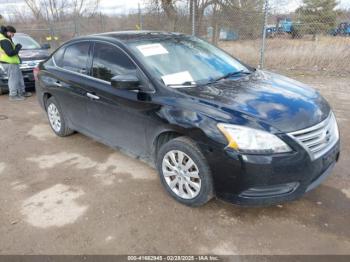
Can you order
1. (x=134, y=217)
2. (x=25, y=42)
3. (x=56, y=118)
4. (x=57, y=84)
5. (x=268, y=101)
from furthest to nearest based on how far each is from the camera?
1. (x=25, y=42)
2. (x=56, y=118)
3. (x=57, y=84)
4. (x=134, y=217)
5. (x=268, y=101)

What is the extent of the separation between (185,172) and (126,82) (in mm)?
1069

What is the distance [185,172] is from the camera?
2818 mm

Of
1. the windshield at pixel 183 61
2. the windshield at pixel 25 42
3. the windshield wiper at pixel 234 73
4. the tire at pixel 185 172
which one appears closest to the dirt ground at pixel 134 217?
the tire at pixel 185 172

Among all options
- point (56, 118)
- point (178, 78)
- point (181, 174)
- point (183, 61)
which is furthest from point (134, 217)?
point (56, 118)

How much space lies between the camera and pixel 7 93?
7980mm

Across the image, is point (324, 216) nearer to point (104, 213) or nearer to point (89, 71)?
point (104, 213)

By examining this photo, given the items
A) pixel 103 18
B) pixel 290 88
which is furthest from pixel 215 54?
pixel 103 18

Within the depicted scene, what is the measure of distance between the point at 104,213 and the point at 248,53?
26.7ft

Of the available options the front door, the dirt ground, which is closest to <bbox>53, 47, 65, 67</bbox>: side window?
the front door

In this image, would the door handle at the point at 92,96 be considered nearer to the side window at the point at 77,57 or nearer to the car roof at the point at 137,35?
the side window at the point at 77,57

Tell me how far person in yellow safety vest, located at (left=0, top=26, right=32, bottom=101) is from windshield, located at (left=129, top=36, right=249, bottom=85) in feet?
15.2

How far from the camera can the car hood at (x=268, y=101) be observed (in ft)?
8.22

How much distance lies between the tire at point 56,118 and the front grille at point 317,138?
3.47 metres

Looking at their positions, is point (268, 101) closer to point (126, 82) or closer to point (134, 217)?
point (126, 82)
